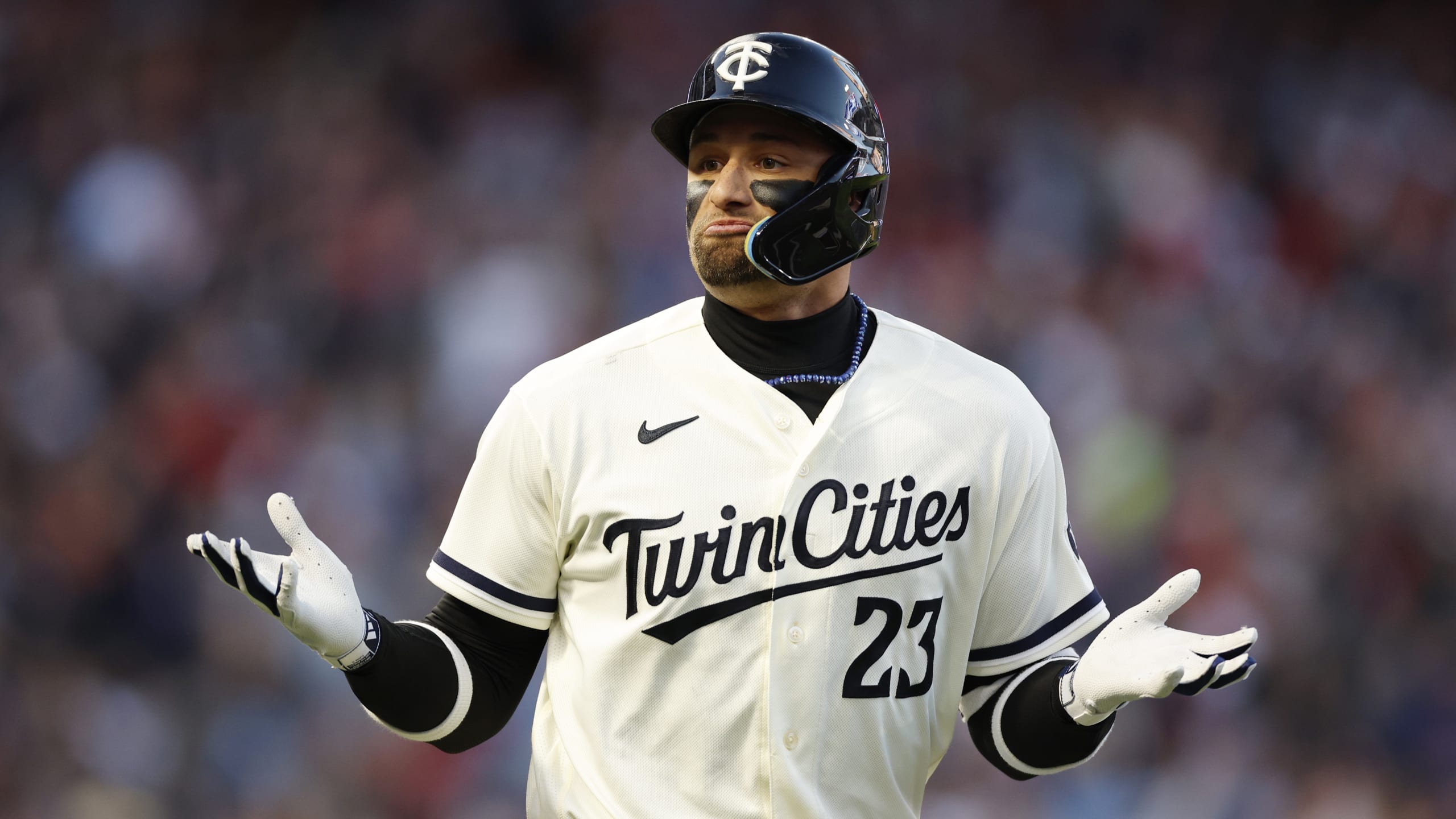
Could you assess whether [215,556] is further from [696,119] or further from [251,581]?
[696,119]

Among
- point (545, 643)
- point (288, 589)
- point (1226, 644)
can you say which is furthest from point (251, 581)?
point (1226, 644)

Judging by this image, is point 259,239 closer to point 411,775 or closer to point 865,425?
point 411,775

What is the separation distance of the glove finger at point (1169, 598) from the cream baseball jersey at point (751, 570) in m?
0.29

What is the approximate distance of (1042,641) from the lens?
8.90ft

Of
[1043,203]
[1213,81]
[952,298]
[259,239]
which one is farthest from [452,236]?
[1213,81]

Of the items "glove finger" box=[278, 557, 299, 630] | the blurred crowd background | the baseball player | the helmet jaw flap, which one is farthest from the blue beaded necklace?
the blurred crowd background

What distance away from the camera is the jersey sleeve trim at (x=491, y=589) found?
2613mm

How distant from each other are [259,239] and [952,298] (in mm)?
3070

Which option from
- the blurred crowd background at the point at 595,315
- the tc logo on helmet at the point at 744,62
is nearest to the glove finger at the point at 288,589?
the tc logo on helmet at the point at 744,62

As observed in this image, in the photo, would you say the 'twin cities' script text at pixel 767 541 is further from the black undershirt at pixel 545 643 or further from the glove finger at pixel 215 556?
the glove finger at pixel 215 556

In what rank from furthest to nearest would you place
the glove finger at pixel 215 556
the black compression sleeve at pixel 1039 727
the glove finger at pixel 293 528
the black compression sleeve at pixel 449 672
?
the black compression sleeve at pixel 1039 727
the black compression sleeve at pixel 449 672
the glove finger at pixel 293 528
the glove finger at pixel 215 556

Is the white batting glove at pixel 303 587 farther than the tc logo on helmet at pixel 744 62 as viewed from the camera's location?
No

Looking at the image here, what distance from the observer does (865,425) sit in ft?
8.70

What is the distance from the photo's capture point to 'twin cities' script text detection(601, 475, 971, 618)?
8.20 ft
